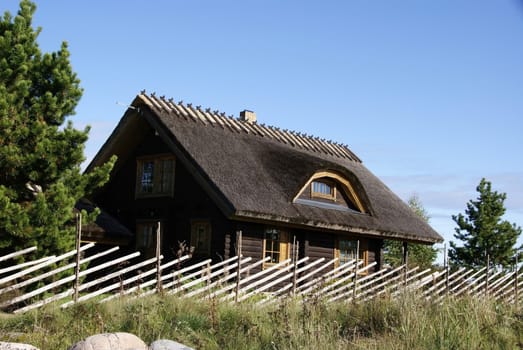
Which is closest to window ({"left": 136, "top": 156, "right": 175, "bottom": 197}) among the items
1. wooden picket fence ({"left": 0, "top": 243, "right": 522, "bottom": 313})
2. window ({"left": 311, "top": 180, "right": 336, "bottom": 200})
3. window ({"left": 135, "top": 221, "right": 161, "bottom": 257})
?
window ({"left": 135, "top": 221, "right": 161, "bottom": 257})

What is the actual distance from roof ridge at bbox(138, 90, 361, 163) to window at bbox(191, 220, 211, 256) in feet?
10.9

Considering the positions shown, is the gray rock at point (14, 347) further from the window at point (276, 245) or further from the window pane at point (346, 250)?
the window pane at point (346, 250)

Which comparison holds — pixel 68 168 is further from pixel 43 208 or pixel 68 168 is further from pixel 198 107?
pixel 198 107

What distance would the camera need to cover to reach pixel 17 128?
14.6 m

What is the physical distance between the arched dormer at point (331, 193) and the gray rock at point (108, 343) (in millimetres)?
12767

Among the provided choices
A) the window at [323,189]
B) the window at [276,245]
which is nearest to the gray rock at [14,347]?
the window at [276,245]

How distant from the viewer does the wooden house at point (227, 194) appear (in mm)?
18359

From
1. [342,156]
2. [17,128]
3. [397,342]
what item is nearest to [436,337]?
[397,342]

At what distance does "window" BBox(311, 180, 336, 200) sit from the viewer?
20969 millimetres

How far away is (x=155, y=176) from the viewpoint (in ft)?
67.9

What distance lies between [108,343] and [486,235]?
27.2m

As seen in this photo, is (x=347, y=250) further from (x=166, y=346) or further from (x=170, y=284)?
(x=166, y=346)

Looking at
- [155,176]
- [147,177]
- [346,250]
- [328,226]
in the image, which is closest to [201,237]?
[155,176]

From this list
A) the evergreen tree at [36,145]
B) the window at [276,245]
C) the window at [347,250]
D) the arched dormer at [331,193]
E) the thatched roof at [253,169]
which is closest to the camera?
the evergreen tree at [36,145]
